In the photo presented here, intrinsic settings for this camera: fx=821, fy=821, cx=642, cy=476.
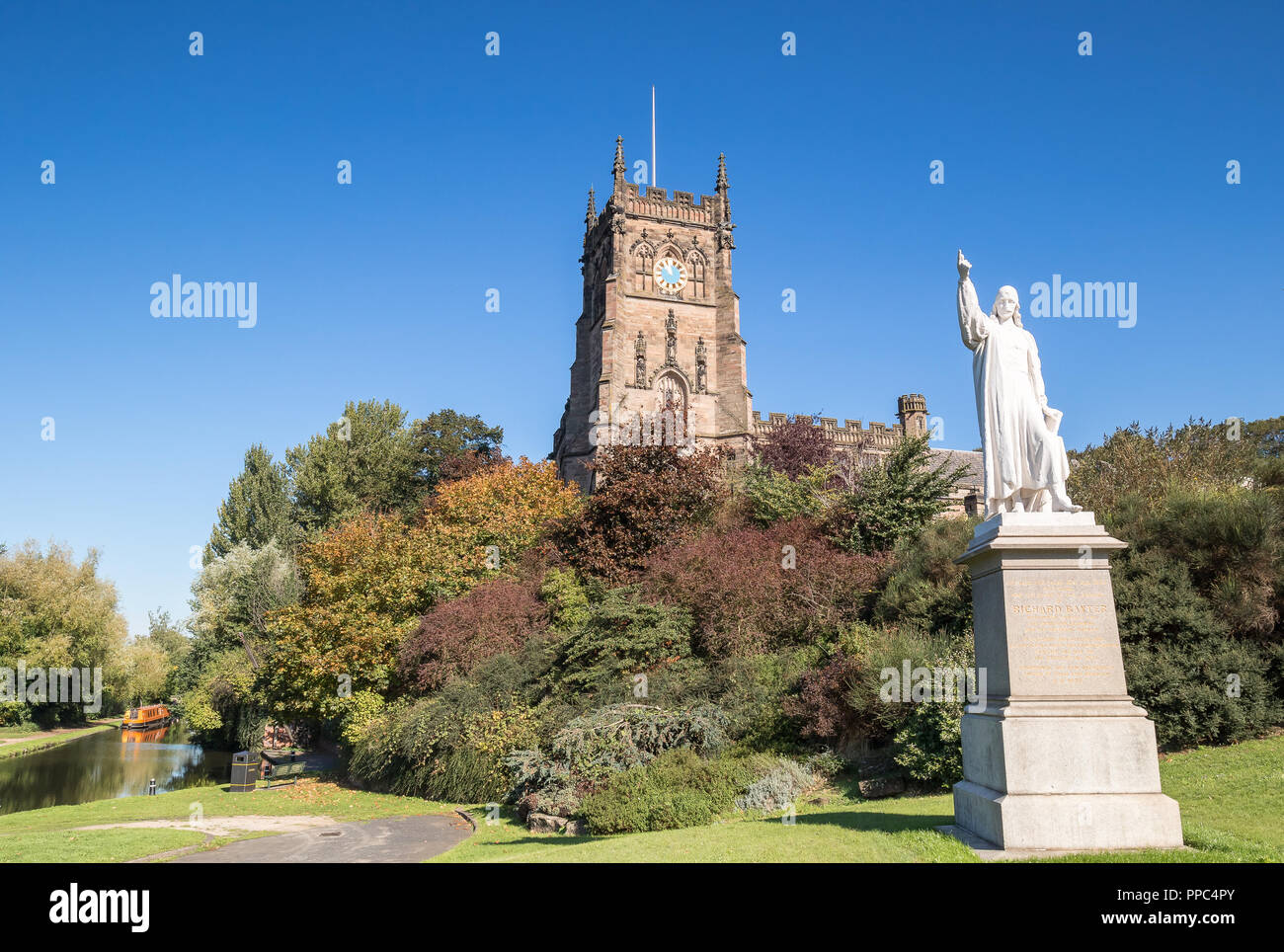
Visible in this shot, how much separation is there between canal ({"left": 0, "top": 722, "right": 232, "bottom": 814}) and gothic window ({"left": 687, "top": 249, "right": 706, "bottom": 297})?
118 ft

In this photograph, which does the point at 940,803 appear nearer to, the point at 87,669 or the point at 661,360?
the point at 661,360

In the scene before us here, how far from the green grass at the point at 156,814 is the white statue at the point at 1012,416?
44.5 feet

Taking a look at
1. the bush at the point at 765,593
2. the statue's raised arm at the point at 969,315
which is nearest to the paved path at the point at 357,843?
the bush at the point at 765,593

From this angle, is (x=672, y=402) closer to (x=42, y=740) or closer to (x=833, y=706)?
(x=833, y=706)

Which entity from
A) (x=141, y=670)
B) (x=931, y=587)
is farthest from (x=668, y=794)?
(x=141, y=670)

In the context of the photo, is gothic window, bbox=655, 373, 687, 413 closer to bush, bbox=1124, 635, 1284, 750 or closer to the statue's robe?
bush, bbox=1124, 635, 1284, 750

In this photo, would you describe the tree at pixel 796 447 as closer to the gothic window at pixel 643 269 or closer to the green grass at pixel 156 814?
the gothic window at pixel 643 269

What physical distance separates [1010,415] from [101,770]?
1505 inches

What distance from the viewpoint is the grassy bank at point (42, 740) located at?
39.0 meters

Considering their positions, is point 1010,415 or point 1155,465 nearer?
point 1010,415

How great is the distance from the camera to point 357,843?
14695 mm

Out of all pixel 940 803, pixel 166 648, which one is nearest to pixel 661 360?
pixel 940 803

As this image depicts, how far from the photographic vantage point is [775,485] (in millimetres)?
25266
